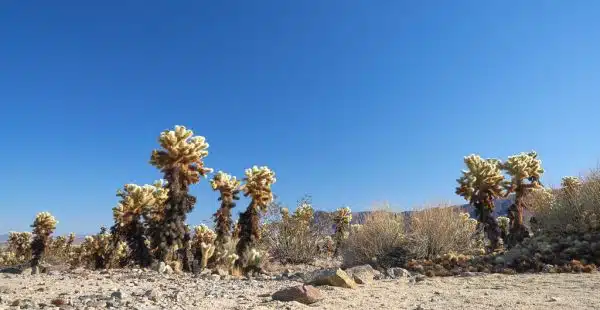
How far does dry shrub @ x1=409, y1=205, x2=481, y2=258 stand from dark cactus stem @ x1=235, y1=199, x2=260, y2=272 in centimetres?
437

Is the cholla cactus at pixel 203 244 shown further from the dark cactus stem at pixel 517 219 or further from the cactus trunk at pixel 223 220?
the dark cactus stem at pixel 517 219

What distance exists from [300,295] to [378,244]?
633 cm

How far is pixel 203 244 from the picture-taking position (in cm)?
1280

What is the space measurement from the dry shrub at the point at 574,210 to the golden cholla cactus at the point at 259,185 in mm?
7654

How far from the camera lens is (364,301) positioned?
5809 millimetres

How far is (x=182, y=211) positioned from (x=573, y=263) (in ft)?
28.8

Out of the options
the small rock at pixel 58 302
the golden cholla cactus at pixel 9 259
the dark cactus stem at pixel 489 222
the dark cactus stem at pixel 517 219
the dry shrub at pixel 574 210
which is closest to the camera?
the small rock at pixel 58 302

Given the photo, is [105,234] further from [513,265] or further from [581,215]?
[581,215]

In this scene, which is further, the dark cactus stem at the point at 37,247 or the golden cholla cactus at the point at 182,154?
the dark cactus stem at the point at 37,247

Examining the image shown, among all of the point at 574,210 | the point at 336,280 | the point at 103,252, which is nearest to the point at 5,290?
the point at 336,280

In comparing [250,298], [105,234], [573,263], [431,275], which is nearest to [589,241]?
[573,263]

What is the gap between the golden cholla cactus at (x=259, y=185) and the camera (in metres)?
13.0

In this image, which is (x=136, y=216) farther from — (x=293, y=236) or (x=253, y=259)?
(x=293, y=236)

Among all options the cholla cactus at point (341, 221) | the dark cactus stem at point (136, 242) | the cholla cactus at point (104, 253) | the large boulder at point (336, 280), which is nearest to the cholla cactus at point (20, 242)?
the cholla cactus at point (104, 253)
